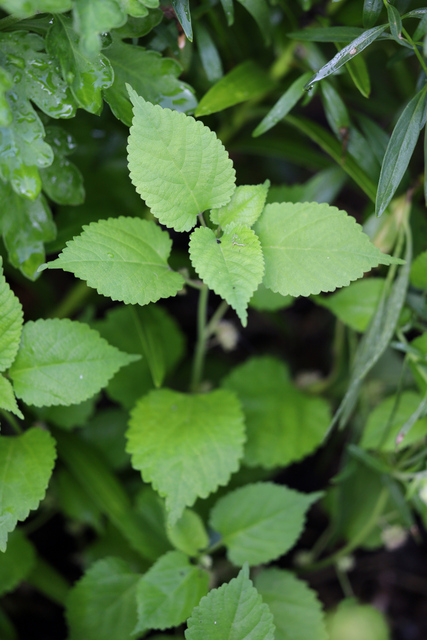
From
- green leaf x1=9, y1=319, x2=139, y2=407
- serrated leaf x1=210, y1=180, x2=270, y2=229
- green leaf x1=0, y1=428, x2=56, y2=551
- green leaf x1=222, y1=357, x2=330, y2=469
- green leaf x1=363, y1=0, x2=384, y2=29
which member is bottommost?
green leaf x1=222, y1=357, x2=330, y2=469

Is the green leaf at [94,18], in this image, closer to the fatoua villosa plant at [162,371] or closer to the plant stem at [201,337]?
the fatoua villosa plant at [162,371]

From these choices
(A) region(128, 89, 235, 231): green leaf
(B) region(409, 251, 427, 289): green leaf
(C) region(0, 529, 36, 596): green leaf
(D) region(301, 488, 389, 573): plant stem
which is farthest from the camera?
(D) region(301, 488, 389, 573): plant stem

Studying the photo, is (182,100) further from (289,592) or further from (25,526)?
(25,526)

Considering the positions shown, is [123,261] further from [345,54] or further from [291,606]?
[291,606]

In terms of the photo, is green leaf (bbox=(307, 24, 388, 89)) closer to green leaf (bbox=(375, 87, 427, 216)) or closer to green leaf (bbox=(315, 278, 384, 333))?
green leaf (bbox=(375, 87, 427, 216))

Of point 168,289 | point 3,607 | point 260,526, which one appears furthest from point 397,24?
point 3,607

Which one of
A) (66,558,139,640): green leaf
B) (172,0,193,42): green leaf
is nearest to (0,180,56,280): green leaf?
(172,0,193,42): green leaf

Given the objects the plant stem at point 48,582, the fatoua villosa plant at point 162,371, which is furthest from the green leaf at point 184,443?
the plant stem at point 48,582
